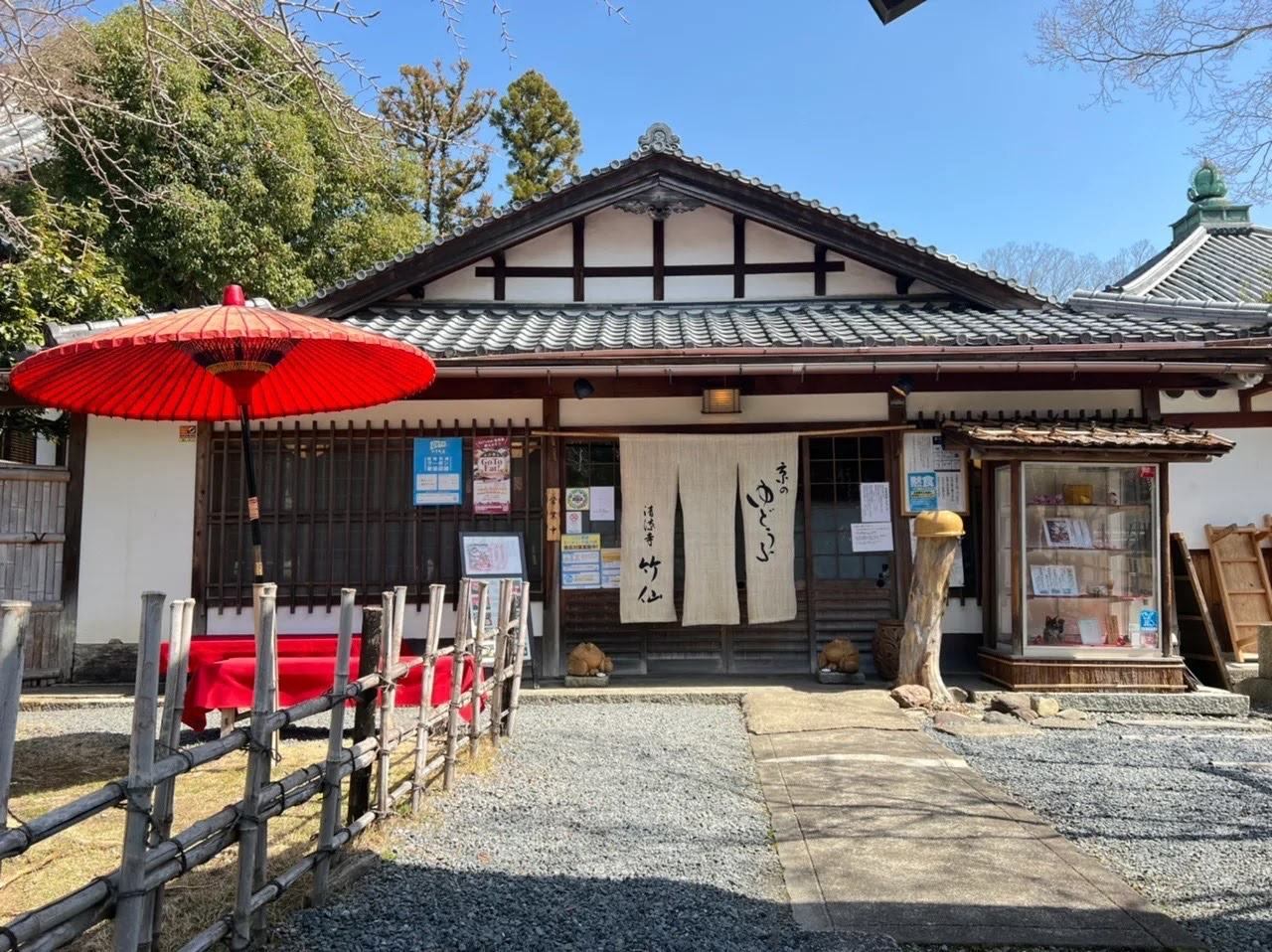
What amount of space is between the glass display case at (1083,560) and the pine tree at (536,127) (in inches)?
745

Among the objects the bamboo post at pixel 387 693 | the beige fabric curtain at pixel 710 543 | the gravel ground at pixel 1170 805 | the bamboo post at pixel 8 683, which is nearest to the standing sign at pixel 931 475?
the beige fabric curtain at pixel 710 543

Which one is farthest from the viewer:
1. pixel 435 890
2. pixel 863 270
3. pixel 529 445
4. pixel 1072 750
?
pixel 863 270

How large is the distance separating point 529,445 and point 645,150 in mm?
3456

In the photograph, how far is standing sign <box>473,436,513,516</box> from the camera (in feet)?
26.0

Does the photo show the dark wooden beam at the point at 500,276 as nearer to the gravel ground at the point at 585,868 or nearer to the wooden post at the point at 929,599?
the wooden post at the point at 929,599

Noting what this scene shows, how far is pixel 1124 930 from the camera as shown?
3.09 meters

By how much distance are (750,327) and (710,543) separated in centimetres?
210

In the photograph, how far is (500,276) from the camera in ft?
32.0

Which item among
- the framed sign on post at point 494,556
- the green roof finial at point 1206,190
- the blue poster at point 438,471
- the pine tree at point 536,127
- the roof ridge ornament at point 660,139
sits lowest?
the framed sign on post at point 494,556

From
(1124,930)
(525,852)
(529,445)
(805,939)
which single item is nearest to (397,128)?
(529,445)

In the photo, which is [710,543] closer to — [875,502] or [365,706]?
[875,502]

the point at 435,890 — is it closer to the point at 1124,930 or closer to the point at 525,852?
the point at 525,852

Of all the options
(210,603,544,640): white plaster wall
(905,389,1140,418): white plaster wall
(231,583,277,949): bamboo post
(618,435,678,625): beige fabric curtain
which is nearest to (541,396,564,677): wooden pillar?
(618,435,678,625): beige fabric curtain

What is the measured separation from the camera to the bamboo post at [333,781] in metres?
3.25
